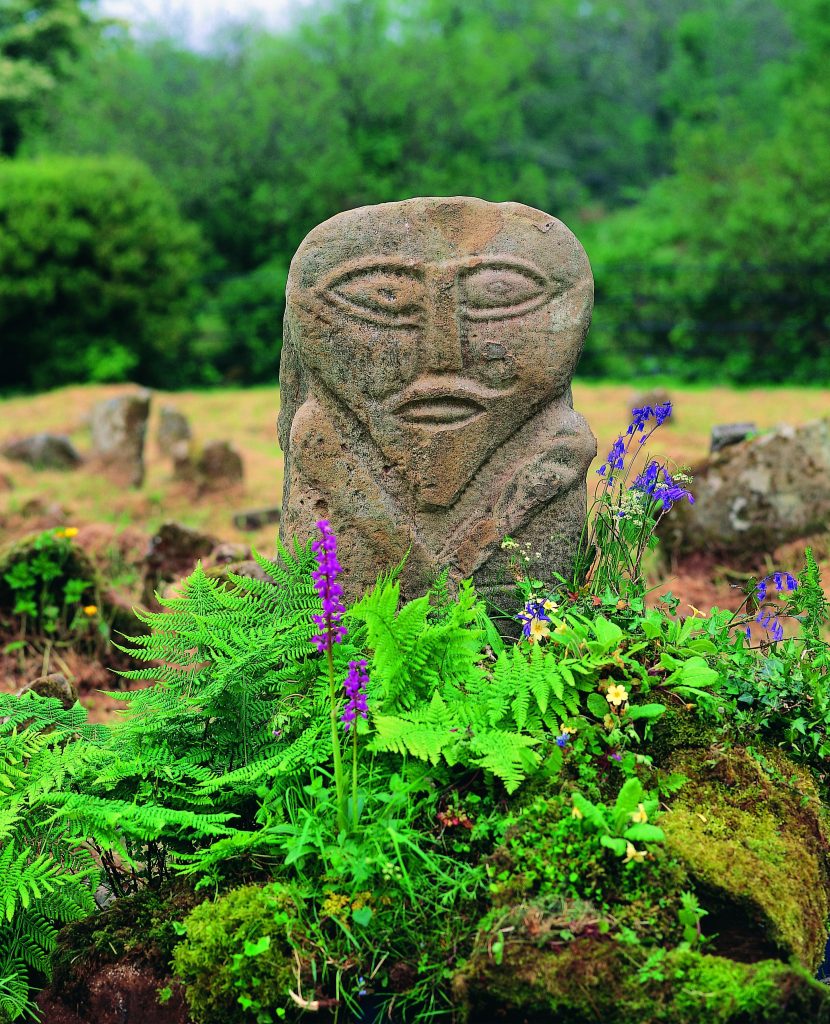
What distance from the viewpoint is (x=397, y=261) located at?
4156 millimetres

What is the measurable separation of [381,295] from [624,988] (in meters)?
2.56

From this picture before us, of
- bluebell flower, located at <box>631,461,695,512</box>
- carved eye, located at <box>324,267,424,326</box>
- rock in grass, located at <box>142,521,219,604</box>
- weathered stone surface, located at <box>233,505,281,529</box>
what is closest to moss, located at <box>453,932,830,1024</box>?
bluebell flower, located at <box>631,461,695,512</box>

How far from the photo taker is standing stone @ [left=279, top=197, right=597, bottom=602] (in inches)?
164

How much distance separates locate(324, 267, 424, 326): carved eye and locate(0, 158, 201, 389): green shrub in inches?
455

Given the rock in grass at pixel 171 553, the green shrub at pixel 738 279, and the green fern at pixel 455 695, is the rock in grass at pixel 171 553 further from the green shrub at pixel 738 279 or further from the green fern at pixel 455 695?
the green shrub at pixel 738 279

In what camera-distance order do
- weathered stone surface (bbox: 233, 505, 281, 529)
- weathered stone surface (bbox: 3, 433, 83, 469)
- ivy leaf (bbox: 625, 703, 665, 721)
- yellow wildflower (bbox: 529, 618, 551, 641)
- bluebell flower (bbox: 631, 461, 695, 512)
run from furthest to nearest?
weathered stone surface (bbox: 3, 433, 83, 469) < weathered stone surface (bbox: 233, 505, 281, 529) < bluebell flower (bbox: 631, 461, 695, 512) < yellow wildflower (bbox: 529, 618, 551, 641) < ivy leaf (bbox: 625, 703, 665, 721)

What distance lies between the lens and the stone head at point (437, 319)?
415 centimetres

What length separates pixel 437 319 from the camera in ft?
13.7

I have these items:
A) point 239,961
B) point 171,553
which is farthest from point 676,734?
point 171,553

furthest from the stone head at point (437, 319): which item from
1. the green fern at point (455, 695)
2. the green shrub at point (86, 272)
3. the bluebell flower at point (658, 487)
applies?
the green shrub at point (86, 272)

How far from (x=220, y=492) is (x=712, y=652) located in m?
5.97

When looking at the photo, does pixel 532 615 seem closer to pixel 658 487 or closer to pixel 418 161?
pixel 658 487

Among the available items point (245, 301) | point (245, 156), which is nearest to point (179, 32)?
point (245, 156)

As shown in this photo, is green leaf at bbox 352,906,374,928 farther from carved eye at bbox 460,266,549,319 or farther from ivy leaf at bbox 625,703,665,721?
carved eye at bbox 460,266,549,319
